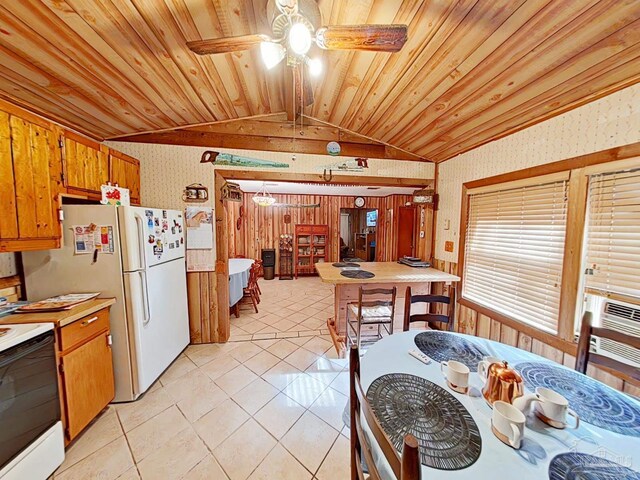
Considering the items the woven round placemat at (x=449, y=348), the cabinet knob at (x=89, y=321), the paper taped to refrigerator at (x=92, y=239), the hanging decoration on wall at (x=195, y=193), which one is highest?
the hanging decoration on wall at (x=195, y=193)

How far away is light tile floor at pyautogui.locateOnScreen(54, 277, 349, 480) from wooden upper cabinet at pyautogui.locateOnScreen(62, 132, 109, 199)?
188 centimetres

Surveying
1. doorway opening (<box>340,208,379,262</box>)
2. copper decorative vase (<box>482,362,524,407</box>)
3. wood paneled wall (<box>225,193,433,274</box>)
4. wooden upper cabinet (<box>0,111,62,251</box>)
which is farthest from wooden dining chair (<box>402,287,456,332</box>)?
doorway opening (<box>340,208,379,262</box>)

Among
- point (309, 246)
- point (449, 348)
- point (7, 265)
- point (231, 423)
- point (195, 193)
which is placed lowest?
point (231, 423)

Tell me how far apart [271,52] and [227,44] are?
0.77 ft

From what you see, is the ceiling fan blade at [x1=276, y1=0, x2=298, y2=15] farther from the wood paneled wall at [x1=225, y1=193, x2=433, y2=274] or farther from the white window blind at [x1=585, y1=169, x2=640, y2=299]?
the wood paneled wall at [x1=225, y1=193, x2=433, y2=274]

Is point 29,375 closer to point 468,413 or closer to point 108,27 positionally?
point 108,27

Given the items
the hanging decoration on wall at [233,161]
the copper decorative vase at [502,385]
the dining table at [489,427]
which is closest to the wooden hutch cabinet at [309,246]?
the hanging decoration on wall at [233,161]

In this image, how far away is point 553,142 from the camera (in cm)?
192

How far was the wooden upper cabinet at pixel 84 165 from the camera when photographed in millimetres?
1847

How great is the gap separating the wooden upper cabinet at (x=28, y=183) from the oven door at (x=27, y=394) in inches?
25.5

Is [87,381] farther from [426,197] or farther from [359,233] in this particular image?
[359,233]

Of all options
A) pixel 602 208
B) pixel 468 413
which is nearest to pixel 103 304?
pixel 468 413

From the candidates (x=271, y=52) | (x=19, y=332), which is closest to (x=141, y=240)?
(x=19, y=332)

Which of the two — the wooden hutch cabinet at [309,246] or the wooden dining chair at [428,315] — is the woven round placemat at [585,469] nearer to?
the wooden dining chair at [428,315]
